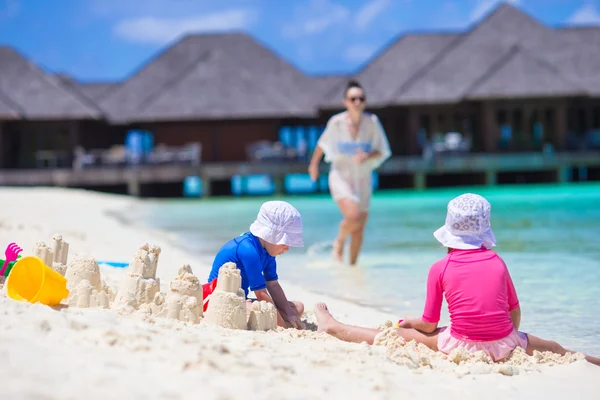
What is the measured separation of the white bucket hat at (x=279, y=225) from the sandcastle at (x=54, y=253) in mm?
1069

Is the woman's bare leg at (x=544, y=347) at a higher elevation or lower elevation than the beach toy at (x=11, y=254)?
lower

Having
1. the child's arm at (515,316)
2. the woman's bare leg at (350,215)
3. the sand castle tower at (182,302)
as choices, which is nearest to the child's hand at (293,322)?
the sand castle tower at (182,302)

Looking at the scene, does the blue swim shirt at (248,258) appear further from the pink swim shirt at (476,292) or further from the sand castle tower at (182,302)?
the pink swim shirt at (476,292)

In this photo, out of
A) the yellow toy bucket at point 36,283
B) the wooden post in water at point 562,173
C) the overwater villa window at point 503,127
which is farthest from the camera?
the overwater villa window at point 503,127

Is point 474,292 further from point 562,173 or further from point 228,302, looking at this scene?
point 562,173

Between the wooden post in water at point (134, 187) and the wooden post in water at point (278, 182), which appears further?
the wooden post in water at point (278, 182)

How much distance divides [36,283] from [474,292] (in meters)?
2.05

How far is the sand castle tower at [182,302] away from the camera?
160 inches

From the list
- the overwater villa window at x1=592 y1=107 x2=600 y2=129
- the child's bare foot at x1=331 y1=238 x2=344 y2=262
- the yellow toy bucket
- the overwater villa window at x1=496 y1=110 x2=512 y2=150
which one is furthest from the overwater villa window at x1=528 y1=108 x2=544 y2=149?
the yellow toy bucket

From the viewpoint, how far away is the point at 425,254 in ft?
31.1

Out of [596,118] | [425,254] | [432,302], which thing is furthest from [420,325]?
[596,118]

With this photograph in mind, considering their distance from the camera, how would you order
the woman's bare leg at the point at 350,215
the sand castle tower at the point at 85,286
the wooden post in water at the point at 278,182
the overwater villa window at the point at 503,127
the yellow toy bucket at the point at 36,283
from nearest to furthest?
the yellow toy bucket at the point at 36,283 → the sand castle tower at the point at 85,286 → the woman's bare leg at the point at 350,215 → the wooden post in water at the point at 278,182 → the overwater villa window at the point at 503,127

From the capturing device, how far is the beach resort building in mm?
27250

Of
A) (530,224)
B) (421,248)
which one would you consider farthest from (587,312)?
(530,224)
